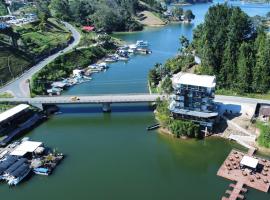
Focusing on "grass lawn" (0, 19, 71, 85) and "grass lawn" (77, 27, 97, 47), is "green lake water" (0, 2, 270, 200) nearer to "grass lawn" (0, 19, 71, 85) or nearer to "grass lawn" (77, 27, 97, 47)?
"grass lawn" (0, 19, 71, 85)

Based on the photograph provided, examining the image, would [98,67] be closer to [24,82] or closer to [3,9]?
[24,82]

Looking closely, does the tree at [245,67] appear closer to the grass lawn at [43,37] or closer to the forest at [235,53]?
the forest at [235,53]

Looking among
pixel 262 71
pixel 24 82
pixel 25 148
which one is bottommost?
pixel 25 148

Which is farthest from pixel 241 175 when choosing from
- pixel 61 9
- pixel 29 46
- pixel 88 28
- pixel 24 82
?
pixel 61 9

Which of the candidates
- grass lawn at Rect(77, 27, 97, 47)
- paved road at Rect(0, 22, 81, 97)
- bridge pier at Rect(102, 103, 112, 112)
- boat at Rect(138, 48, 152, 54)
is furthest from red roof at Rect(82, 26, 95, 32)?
bridge pier at Rect(102, 103, 112, 112)

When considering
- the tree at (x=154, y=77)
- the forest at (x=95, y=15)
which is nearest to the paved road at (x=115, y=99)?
the tree at (x=154, y=77)

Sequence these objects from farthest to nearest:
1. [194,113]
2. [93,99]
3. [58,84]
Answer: [58,84], [93,99], [194,113]
